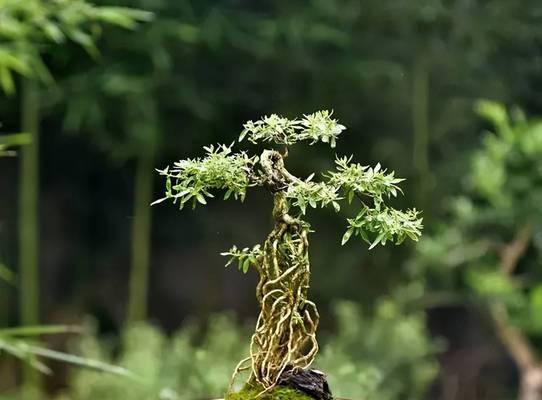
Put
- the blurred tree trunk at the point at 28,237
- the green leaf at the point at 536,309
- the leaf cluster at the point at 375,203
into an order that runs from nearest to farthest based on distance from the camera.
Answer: the leaf cluster at the point at 375,203
the green leaf at the point at 536,309
the blurred tree trunk at the point at 28,237

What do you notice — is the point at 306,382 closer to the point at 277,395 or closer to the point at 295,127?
the point at 277,395

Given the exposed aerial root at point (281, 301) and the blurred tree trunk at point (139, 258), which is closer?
the exposed aerial root at point (281, 301)

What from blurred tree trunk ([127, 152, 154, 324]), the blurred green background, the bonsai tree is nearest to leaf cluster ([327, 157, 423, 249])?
the bonsai tree

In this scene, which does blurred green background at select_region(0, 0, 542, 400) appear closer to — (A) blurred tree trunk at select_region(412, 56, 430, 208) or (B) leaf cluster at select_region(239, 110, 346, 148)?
(A) blurred tree trunk at select_region(412, 56, 430, 208)

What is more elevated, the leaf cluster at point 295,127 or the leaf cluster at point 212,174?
the leaf cluster at point 295,127

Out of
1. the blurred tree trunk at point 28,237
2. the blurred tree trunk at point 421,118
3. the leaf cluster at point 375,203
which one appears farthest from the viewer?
the blurred tree trunk at point 28,237

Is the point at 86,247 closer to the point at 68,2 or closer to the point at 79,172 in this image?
the point at 79,172

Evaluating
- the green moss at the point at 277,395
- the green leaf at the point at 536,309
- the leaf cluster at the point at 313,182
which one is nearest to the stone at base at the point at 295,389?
the green moss at the point at 277,395

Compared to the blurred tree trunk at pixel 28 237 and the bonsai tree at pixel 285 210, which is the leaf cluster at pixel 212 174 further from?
the blurred tree trunk at pixel 28 237

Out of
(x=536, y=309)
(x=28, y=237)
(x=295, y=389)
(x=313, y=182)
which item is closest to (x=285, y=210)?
(x=313, y=182)
